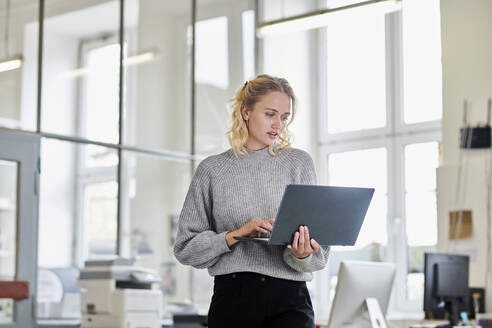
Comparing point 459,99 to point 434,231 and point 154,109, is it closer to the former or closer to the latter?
point 434,231

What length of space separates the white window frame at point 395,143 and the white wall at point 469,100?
29.4 inches

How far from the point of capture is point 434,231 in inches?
261

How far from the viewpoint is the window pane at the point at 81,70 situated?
6109 millimetres

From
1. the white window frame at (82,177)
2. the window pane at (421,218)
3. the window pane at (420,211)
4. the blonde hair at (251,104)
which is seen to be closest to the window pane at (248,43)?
the white window frame at (82,177)

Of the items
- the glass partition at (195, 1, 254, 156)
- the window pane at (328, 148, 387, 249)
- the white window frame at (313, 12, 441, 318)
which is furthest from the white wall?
the glass partition at (195, 1, 254, 156)

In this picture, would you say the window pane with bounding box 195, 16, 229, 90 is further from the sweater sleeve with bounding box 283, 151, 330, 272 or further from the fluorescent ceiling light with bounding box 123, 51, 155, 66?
the sweater sleeve with bounding box 283, 151, 330, 272

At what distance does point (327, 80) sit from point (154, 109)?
1.90 m

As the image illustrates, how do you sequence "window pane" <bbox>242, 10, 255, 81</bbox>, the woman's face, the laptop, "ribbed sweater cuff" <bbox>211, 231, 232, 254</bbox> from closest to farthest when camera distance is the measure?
the laptop < "ribbed sweater cuff" <bbox>211, 231, 232, 254</bbox> < the woman's face < "window pane" <bbox>242, 10, 255, 81</bbox>

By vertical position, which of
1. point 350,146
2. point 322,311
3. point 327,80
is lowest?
point 322,311

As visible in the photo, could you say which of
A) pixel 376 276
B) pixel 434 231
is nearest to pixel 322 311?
pixel 434 231

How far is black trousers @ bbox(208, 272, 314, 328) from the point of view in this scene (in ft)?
6.29

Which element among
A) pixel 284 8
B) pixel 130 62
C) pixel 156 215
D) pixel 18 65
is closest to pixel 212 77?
pixel 130 62

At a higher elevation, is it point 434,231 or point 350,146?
point 350,146

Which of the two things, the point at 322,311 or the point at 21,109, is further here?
the point at 322,311
